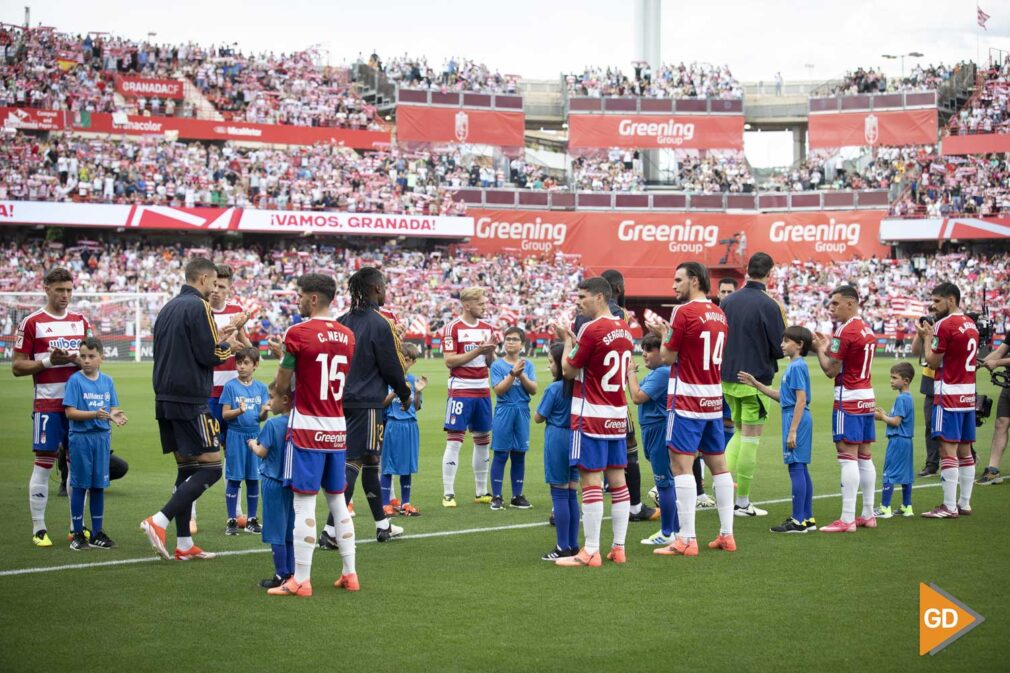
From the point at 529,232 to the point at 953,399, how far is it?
146 feet

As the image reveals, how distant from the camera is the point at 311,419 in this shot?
Answer: 305 inches

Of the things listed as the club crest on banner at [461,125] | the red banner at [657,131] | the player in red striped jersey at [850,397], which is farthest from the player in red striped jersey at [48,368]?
the red banner at [657,131]

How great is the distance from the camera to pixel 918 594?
7711mm

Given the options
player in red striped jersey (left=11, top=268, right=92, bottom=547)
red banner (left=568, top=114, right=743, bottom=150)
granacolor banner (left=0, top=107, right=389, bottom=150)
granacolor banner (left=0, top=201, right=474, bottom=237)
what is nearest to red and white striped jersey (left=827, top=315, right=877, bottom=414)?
player in red striped jersey (left=11, top=268, right=92, bottom=547)

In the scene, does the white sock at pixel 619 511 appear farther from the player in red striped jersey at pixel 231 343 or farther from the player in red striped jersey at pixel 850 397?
the player in red striped jersey at pixel 231 343

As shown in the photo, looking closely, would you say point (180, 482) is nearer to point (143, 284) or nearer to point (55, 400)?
point (55, 400)

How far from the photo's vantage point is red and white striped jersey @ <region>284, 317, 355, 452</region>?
7.68 meters

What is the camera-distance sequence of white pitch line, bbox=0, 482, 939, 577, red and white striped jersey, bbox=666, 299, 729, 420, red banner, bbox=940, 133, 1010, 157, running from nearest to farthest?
1. white pitch line, bbox=0, 482, 939, 577
2. red and white striped jersey, bbox=666, 299, 729, 420
3. red banner, bbox=940, 133, 1010, 157

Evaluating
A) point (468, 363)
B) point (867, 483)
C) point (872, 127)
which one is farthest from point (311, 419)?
point (872, 127)

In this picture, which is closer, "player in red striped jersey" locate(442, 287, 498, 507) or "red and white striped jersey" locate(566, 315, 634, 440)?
"red and white striped jersey" locate(566, 315, 634, 440)

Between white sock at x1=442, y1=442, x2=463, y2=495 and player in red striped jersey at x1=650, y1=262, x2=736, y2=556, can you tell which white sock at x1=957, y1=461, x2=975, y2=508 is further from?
white sock at x1=442, y1=442, x2=463, y2=495

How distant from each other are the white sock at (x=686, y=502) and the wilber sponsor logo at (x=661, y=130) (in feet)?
166

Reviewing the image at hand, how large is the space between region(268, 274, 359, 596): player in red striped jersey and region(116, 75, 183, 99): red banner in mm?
46544

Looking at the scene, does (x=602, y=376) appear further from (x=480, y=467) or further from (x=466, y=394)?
(x=480, y=467)
